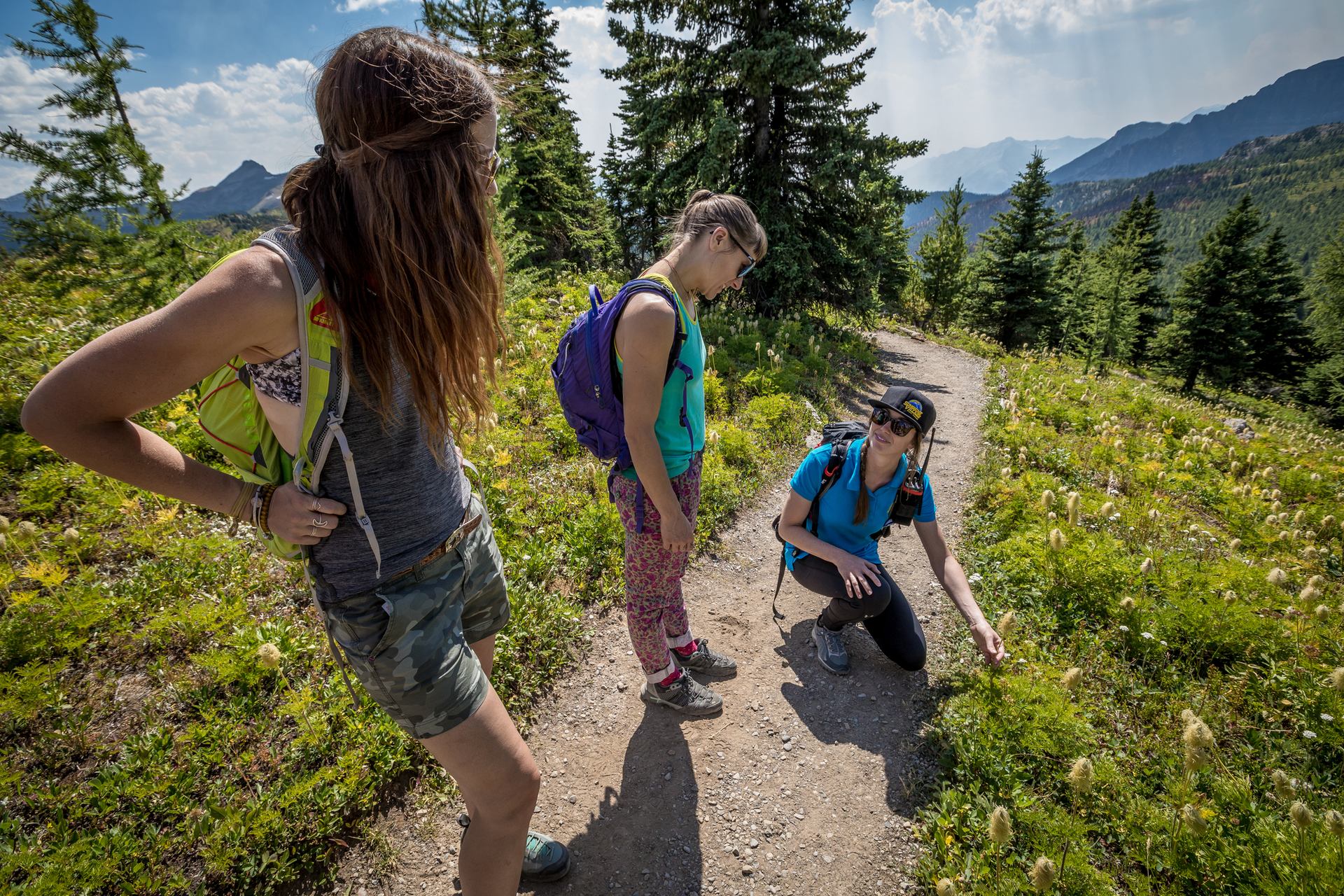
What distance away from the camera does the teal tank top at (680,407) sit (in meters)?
2.54

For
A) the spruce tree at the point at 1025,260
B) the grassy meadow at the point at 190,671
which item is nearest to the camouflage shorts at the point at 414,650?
the grassy meadow at the point at 190,671

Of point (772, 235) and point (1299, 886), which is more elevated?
point (772, 235)

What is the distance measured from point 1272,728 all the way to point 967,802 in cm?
234

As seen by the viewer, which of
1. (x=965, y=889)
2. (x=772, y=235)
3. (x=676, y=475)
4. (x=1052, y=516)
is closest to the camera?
(x=965, y=889)

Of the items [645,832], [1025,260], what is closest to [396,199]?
[645,832]

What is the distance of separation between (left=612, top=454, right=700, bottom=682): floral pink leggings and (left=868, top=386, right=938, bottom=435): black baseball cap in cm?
142

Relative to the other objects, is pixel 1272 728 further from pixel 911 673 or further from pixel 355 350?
pixel 355 350

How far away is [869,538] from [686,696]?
1.80 m

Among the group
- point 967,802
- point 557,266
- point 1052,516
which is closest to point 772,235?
point 557,266

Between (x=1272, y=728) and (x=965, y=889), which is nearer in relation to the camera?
(x=965, y=889)

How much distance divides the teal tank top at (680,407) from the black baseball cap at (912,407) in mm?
1391

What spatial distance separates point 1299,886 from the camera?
2.35m

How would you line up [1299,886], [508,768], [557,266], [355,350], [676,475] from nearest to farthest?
1. [355,350]
2. [508,768]
3. [1299,886]
4. [676,475]
5. [557,266]

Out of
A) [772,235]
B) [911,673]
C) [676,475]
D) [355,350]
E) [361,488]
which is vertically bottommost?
[911,673]
